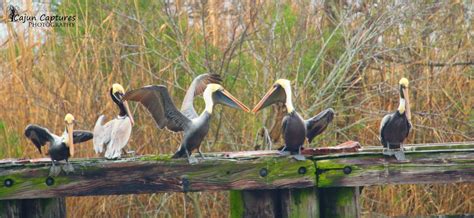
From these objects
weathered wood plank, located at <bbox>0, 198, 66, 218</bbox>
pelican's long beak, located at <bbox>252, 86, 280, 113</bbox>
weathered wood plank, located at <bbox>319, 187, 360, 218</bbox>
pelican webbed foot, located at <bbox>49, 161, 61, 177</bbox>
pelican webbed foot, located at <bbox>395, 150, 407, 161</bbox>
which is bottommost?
weathered wood plank, located at <bbox>319, 187, 360, 218</bbox>

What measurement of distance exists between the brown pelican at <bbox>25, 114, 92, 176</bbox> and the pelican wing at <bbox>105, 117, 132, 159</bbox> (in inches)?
7.7

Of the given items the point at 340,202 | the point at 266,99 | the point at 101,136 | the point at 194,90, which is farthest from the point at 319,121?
the point at 101,136

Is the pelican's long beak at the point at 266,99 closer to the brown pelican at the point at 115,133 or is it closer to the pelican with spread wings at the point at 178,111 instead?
the pelican with spread wings at the point at 178,111

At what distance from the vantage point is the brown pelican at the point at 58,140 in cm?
556

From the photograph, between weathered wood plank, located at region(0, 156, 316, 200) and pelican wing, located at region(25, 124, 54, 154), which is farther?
pelican wing, located at region(25, 124, 54, 154)

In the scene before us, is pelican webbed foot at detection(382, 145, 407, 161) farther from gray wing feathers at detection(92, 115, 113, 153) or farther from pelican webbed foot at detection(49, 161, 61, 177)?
gray wing feathers at detection(92, 115, 113, 153)

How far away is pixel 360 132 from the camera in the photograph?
870 centimetres

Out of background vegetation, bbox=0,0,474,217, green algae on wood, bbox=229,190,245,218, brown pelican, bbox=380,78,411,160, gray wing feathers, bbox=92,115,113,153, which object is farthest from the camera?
background vegetation, bbox=0,0,474,217

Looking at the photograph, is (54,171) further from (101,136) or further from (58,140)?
(101,136)

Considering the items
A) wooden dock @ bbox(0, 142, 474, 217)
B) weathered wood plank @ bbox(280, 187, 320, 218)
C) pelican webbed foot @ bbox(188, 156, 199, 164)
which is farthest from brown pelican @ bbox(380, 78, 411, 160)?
pelican webbed foot @ bbox(188, 156, 199, 164)

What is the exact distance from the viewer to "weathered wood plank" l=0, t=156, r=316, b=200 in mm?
5363

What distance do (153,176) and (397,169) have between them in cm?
136

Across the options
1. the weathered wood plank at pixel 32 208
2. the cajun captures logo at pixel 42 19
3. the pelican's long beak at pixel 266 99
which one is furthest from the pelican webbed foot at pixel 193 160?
the cajun captures logo at pixel 42 19

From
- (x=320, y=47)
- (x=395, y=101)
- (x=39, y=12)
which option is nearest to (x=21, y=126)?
(x=39, y=12)
